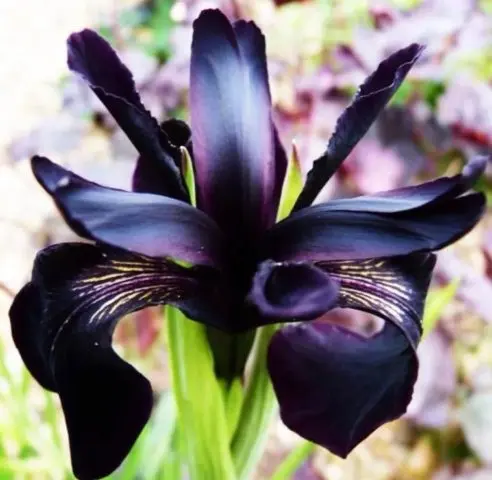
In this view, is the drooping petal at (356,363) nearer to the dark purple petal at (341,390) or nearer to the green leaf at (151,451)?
the dark purple petal at (341,390)

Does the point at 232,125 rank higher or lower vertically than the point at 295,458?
higher

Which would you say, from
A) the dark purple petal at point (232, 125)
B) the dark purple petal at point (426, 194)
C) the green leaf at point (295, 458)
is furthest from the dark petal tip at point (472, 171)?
the green leaf at point (295, 458)

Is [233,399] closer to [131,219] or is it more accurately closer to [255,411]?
[255,411]

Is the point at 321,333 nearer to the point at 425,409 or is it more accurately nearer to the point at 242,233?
the point at 242,233

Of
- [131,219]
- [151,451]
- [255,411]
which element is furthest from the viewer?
[151,451]

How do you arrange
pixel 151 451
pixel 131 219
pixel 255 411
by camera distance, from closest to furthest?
pixel 131 219 < pixel 255 411 < pixel 151 451

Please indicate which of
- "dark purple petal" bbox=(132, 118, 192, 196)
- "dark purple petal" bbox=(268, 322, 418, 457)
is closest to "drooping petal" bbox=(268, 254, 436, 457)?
"dark purple petal" bbox=(268, 322, 418, 457)

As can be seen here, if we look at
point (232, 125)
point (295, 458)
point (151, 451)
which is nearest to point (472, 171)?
point (232, 125)
